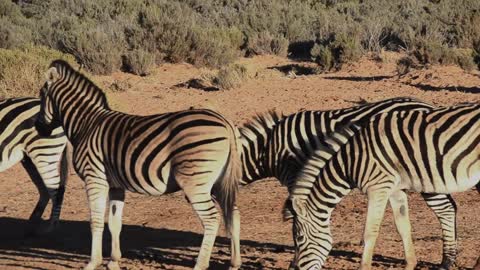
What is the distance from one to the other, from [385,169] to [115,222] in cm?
282

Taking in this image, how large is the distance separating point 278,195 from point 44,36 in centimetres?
1695

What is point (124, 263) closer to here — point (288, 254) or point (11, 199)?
point (288, 254)

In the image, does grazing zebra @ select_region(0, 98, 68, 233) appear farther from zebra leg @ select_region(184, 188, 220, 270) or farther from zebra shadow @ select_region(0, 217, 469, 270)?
zebra leg @ select_region(184, 188, 220, 270)

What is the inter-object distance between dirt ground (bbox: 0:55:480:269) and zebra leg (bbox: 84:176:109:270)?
44 cm

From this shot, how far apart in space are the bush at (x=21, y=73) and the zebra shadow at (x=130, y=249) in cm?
769

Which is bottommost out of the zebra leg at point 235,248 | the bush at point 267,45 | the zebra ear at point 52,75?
the zebra leg at point 235,248

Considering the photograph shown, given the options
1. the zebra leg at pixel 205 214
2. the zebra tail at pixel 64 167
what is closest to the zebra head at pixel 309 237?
the zebra leg at pixel 205 214

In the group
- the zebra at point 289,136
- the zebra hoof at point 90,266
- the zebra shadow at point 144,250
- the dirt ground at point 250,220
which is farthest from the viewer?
the dirt ground at point 250,220

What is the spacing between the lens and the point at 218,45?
23828mm

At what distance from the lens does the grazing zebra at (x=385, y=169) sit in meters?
7.38

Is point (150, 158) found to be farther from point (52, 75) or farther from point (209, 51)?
point (209, 51)

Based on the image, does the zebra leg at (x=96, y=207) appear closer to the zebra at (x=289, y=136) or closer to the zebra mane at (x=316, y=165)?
the zebra at (x=289, y=136)

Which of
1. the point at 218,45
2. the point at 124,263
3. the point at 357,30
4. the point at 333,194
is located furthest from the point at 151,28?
the point at 333,194

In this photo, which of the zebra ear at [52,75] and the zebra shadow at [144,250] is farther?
the zebra ear at [52,75]
